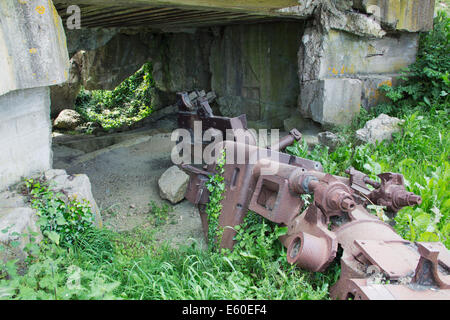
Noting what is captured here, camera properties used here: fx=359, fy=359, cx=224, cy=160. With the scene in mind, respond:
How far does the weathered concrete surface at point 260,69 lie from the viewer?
676cm

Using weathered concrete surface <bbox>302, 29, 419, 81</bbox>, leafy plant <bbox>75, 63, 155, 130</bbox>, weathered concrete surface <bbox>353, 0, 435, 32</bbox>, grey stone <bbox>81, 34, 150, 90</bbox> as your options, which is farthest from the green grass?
leafy plant <bbox>75, 63, 155, 130</bbox>

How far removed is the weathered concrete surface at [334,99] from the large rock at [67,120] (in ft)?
23.9

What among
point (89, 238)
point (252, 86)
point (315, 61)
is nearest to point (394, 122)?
point (315, 61)

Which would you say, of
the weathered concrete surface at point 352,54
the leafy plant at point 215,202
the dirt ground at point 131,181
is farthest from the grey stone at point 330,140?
the leafy plant at point 215,202

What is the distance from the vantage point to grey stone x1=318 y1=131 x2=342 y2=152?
4.92 metres

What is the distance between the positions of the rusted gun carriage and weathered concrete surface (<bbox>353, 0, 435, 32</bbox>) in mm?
3502

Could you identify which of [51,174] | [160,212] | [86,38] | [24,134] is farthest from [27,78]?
[86,38]

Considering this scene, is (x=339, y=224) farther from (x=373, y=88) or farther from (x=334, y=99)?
(x=373, y=88)

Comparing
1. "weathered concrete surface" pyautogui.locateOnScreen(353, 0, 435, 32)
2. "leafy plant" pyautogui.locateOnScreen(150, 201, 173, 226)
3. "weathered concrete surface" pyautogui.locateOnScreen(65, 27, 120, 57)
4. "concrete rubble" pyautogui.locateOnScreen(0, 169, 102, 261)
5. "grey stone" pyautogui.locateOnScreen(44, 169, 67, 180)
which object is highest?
"weathered concrete surface" pyautogui.locateOnScreen(353, 0, 435, 32)

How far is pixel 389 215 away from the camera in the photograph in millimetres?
2686

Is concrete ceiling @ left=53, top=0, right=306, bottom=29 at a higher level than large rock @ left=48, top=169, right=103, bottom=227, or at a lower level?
higher

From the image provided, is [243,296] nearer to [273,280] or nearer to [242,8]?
[273,280]

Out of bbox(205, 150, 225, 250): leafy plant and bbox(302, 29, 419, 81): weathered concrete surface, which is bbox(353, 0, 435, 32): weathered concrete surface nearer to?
bbox(302, 29, 419, 81): weathered concrete surface

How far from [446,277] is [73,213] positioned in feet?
8.92
